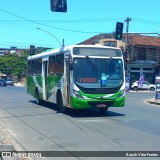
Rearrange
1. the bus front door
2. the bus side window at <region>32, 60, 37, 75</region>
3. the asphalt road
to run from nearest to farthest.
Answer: the asphalt road < the bus front door < the bus side window at <region>32, 60, 37, 75</region>

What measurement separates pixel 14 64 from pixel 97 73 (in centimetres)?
9202

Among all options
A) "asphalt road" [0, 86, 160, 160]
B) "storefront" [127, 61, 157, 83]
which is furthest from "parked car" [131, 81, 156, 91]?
"asphalt road" [0, 86, 160, 160]

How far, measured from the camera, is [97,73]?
16.6 meters

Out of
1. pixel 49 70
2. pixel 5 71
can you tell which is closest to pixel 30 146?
pixel 49 70

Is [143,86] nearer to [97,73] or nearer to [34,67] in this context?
[34,67]

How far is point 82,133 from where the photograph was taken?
482 inches

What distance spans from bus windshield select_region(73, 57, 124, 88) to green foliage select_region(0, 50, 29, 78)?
8589cm

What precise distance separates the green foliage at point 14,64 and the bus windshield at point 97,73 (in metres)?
85.9

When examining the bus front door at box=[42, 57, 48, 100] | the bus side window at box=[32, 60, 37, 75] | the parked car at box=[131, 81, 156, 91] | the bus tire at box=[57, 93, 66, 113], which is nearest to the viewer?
the bus tire at box=[57, 93, 66, 113]

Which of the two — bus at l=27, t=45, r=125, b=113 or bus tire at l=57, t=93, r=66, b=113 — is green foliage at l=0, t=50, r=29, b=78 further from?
bus at l=27, t=45, r=125, b=113

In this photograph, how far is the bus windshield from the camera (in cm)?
1645

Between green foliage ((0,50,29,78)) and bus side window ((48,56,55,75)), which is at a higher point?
bus side window ((48,56,55,75))

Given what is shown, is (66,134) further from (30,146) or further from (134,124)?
(134,124)

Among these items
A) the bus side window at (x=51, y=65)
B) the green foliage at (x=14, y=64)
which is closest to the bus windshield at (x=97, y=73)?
the bus side window at (x=51, y=65)
